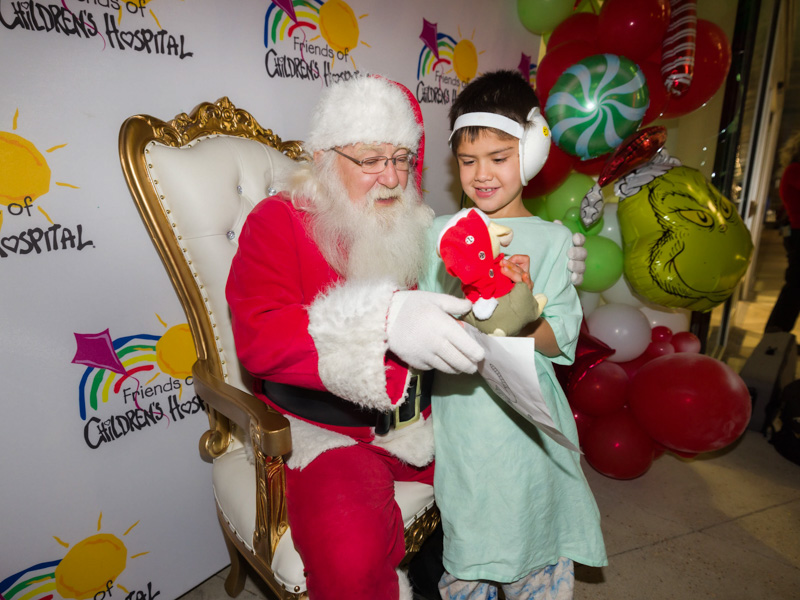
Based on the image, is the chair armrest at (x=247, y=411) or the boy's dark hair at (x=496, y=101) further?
the boy's dark hair at (x=496, y=101)

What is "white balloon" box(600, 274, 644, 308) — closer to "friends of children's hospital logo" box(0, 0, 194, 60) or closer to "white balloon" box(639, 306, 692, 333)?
"white balloon" box(639, 306, 692, 333)

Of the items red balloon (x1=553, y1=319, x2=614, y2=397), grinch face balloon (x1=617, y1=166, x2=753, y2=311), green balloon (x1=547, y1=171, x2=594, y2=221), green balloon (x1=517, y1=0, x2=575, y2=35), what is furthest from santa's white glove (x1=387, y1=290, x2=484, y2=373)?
green balloon (x1=517, y1=0, x2=575, y2=35)

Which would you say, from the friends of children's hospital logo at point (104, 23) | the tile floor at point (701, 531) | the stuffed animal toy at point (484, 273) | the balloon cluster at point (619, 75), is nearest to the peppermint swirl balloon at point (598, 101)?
the balloon cluster at point (619, 75)

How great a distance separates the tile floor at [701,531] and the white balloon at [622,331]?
719mm

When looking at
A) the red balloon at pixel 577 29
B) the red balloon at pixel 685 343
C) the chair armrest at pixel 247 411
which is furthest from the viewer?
the red balloon at pixel 685 343

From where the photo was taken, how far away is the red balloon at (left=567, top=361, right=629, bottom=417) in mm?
2119

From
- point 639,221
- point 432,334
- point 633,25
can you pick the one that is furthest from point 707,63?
point 432,334

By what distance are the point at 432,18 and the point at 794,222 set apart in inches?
121

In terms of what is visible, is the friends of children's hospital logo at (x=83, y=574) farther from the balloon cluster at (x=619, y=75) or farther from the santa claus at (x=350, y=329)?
the balloon cluster at (x=619, y=75)

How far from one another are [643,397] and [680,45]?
165 cm

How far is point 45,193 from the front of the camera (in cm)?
123

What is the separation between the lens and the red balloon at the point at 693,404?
1.91 meters

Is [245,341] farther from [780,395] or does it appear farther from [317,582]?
[780,395]

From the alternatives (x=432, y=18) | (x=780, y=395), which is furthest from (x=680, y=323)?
(x=432, y=18)
